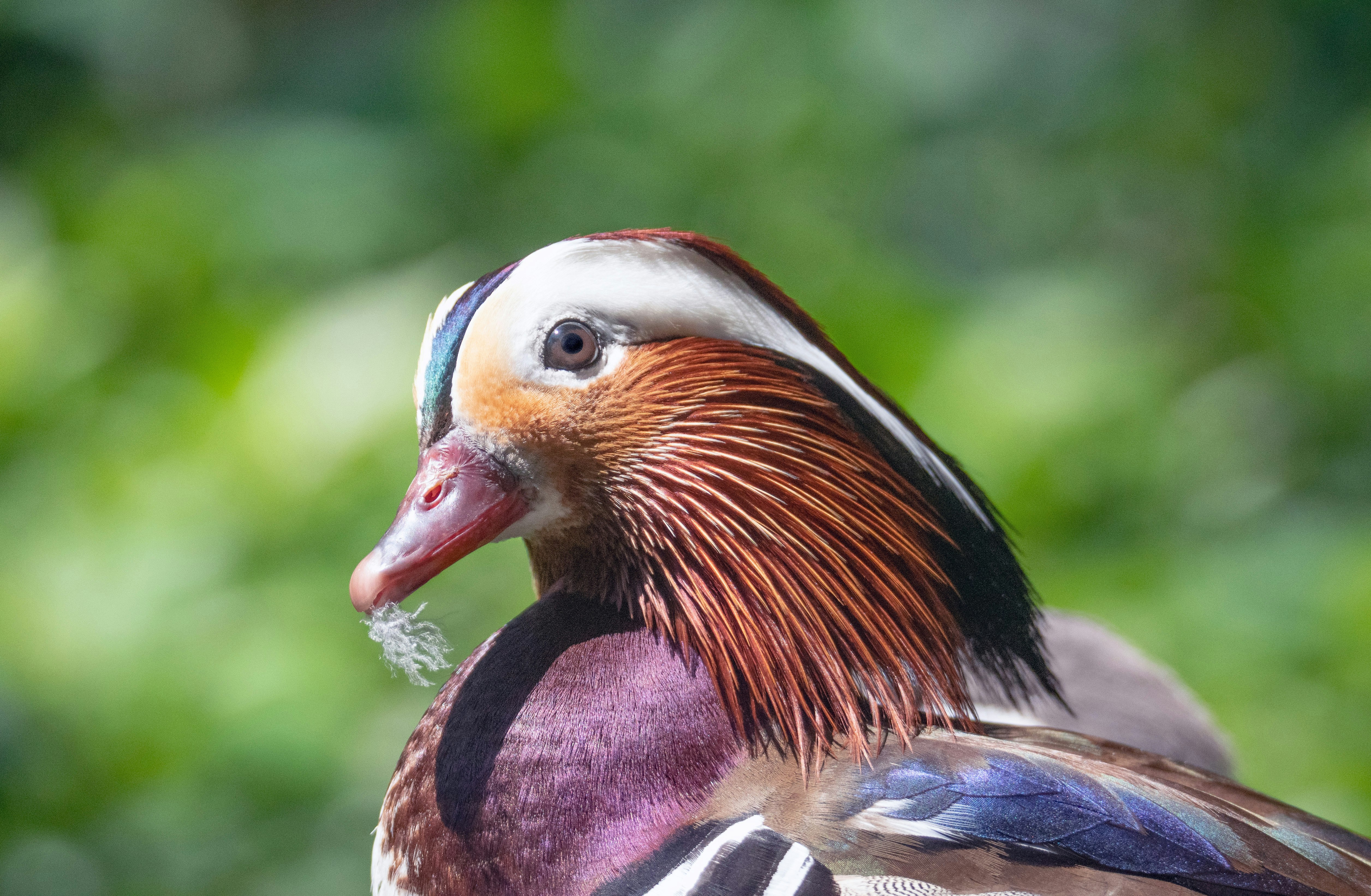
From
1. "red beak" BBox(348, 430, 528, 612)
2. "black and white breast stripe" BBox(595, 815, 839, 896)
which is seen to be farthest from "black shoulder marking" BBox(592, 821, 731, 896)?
"red beak" BBox(348, 430, 528, 612)

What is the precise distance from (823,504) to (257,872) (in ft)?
2.93

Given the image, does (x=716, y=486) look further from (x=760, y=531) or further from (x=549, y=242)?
(x=549, y=242)

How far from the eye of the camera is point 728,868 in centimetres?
51

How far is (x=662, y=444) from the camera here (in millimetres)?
600

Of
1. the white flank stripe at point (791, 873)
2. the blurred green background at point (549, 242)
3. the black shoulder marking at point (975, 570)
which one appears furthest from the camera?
the blurred green background at point (549, 242)

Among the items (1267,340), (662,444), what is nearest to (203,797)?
(662,444)

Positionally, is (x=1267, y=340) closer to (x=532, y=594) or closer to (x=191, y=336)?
(x=532, y=594)

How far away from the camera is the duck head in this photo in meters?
0.58

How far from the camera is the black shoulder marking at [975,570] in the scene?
62cm

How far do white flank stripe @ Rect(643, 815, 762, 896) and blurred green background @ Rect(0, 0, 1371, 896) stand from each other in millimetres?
819

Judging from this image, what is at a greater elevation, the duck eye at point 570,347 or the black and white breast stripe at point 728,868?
the duck eye at point 570,347

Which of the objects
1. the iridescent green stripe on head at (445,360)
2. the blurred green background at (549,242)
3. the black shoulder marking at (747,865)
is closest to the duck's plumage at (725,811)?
the black shoulder marking at (747,865)

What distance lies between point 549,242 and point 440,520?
3.98 feet

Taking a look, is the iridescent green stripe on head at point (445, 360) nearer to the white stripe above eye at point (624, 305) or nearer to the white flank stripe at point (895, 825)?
the white stripe above eye at point (624, 305)
